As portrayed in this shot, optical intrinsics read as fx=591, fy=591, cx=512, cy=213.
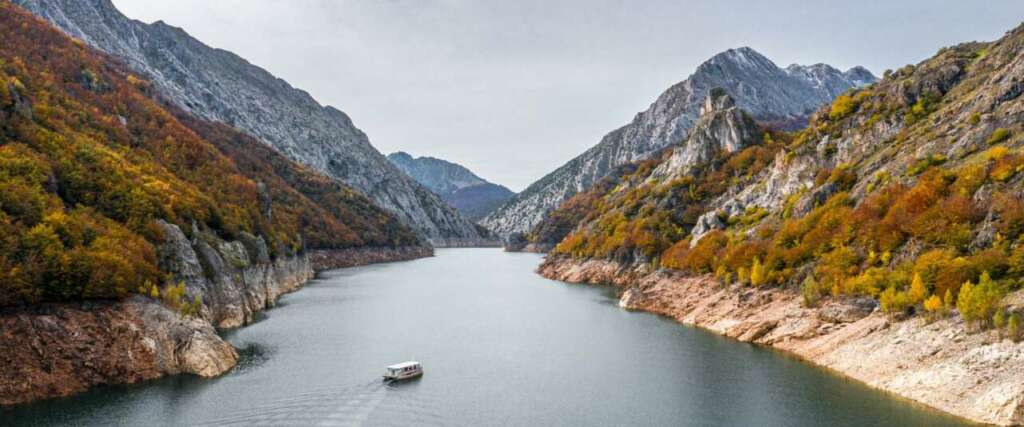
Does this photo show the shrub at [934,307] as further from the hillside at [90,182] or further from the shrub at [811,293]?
the hillside at [90,182]

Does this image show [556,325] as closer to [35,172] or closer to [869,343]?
[869,343]

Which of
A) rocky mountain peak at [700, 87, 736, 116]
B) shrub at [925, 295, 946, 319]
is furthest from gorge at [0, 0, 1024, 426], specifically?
rocky mountain peak at [700, 87, 736, 116]

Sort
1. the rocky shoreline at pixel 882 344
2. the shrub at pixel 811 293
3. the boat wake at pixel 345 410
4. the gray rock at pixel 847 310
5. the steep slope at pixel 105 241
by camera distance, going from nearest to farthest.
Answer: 1. the rocky shoreline at pixel 882 344
2. the boat wake at pixel 345 410
3. the steep slope at pixel 105 241
4. the gray rock at pixel 847 310
5. the shrub at pixel 811 293

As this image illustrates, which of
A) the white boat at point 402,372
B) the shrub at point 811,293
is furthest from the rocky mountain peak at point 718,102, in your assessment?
the white boat at point 402,372

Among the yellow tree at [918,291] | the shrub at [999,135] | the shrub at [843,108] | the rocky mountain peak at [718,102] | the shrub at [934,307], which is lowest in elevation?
the shrub at [934,307]

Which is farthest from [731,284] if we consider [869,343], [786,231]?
[869,343]

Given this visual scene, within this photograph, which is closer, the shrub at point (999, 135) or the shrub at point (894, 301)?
the shrub at point (894, 301)
